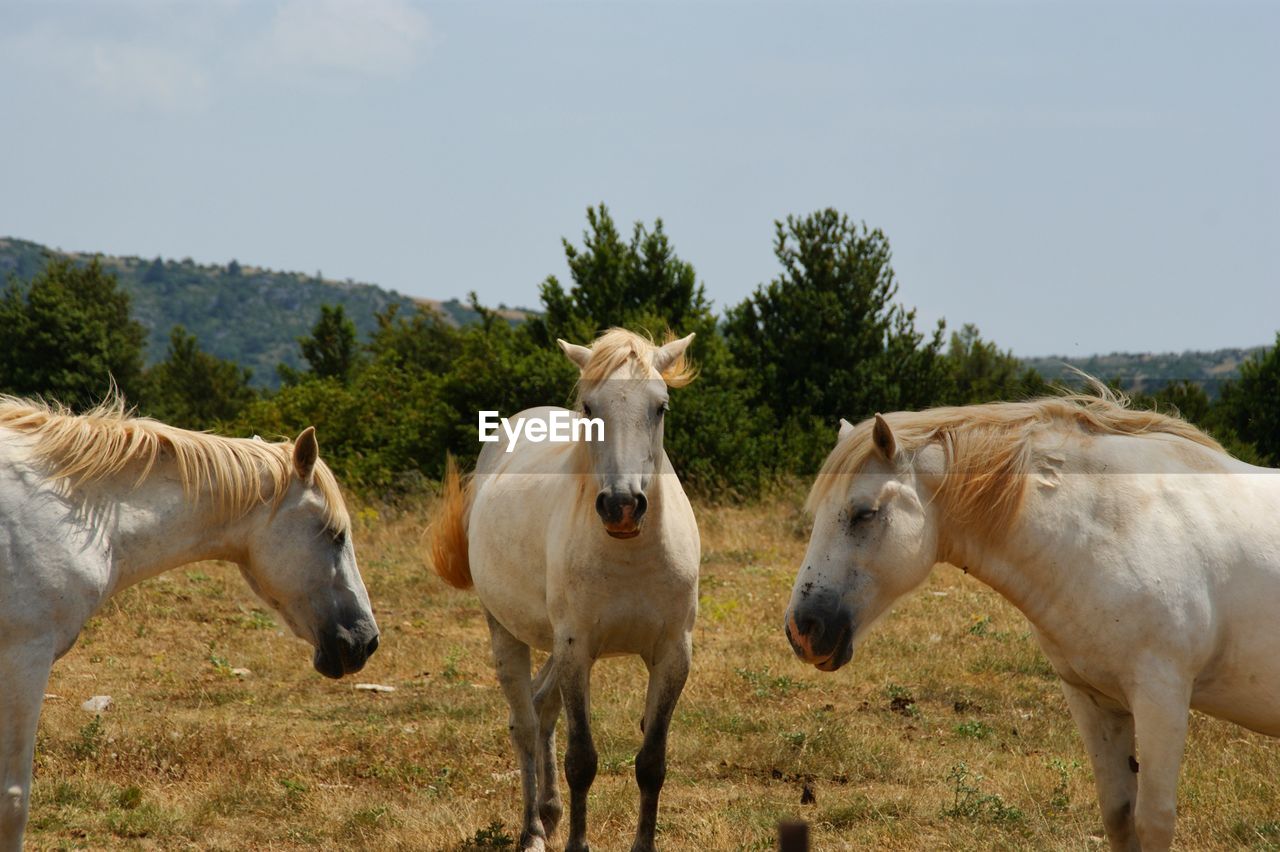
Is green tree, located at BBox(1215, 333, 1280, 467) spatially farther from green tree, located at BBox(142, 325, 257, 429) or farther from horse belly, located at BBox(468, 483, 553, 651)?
green tree, located at BBox(142, 325, 257, 429)

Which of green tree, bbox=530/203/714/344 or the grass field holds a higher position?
green tree, bbox=530/203/714/344

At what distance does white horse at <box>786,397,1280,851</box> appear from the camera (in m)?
3.65

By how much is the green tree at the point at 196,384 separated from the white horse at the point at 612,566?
85.6ft

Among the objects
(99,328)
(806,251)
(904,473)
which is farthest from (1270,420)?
(99,328)

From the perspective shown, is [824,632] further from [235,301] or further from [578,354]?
[235,301]

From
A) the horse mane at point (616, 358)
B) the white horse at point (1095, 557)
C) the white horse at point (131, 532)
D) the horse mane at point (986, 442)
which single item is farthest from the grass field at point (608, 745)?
the horse mane at point (616, 358)

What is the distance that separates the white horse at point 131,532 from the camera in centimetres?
372

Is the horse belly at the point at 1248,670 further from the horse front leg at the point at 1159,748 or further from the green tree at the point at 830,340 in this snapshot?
the green tree at the point at 830,340

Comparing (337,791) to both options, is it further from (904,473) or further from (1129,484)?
(1129,484)

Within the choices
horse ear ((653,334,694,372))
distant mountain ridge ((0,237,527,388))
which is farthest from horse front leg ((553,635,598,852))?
distant mountain ridge ((0,237,527,388))

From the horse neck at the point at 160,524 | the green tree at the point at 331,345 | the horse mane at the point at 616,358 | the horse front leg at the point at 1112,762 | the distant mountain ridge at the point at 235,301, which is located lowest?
the horse front leg at the point at 1112,762

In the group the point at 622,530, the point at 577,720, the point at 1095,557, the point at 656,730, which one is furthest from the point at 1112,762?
the point at 577,720

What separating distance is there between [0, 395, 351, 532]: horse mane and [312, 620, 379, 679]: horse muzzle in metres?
0.37

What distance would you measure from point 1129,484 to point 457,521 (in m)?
3.68
